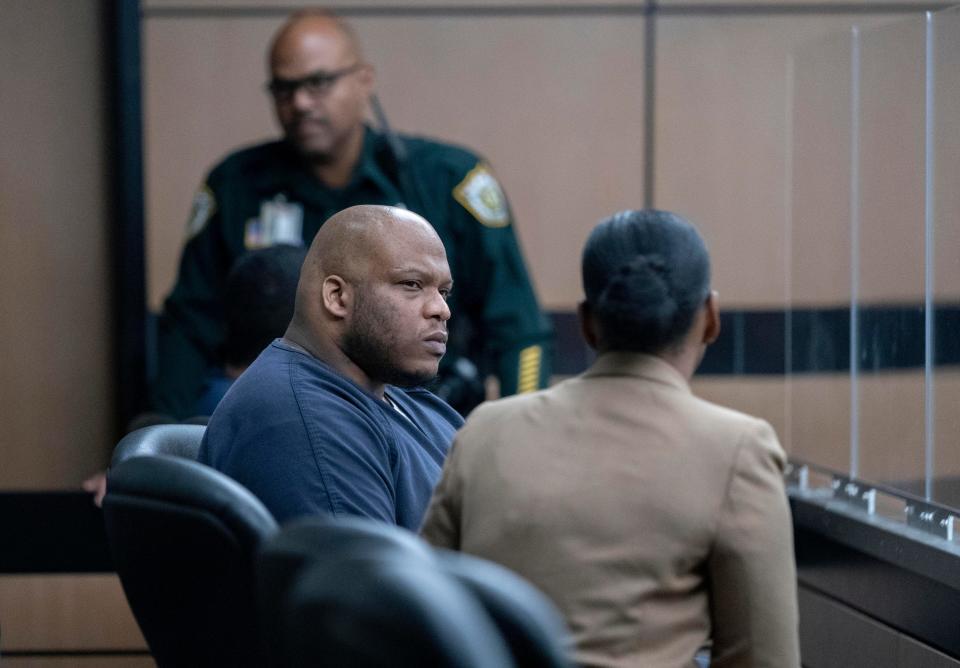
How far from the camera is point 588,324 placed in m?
1.67

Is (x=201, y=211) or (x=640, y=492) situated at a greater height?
(x=201, y=211)

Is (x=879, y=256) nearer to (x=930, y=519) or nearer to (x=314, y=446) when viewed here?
(x=930, y=519)

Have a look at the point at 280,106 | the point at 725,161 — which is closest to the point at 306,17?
the point at 280,106

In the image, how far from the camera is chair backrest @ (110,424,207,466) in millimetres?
1908

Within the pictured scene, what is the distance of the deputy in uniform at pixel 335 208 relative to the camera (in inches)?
140

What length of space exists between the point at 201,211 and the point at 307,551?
108 inches

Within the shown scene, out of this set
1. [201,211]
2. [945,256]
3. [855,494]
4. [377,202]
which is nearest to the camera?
[945,256]

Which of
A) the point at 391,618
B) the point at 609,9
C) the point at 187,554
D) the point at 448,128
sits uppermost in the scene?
the point at 609,9

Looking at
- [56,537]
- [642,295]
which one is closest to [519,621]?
[642,295]

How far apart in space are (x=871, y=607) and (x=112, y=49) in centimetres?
264

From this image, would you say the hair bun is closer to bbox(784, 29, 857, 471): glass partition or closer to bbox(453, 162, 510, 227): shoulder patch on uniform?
bbox(784, 29, 857, 471): glass partition

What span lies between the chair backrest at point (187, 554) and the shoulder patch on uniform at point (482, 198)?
2.11 meters

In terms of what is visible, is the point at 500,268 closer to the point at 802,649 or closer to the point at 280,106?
the point at 280,106

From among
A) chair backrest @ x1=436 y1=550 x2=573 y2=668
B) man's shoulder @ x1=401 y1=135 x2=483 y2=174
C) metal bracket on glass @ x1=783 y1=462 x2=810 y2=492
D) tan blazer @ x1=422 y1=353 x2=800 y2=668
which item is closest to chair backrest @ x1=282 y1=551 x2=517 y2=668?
chair backrest @ x1=436 y1=550 x2=573 y2=668
